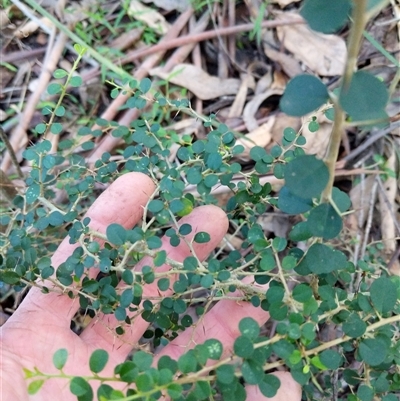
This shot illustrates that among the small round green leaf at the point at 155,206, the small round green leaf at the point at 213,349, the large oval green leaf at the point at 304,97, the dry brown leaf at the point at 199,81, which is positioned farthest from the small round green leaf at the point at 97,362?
the dry brown leaf at the point at 199,81

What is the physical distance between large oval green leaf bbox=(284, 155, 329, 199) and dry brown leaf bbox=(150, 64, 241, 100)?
1.57 m

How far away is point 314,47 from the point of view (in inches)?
89.3

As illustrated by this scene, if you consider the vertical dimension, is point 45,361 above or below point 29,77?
below

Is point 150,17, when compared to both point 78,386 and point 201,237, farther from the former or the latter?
point 78,386

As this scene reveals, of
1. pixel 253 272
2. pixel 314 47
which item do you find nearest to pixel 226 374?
pixel 253 272

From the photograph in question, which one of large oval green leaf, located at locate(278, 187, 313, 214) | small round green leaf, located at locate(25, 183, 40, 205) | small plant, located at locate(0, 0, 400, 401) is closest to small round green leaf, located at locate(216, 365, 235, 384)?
small plant, located at locate(0, 0, 400, 401)

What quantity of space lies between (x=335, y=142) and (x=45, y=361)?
1.01 meters

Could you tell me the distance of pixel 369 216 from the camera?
1.90 m

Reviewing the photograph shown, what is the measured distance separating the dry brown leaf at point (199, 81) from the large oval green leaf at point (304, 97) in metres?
1.59

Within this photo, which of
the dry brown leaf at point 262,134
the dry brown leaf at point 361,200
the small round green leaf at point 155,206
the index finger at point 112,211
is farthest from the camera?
the dry brown leaf at point 262,134

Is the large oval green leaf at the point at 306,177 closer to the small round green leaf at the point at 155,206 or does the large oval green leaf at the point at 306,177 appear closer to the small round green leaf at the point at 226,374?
the small round green leaf at the point at 226,374

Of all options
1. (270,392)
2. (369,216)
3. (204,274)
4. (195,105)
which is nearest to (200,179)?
(204,274)

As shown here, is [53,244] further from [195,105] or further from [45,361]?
[195,105]

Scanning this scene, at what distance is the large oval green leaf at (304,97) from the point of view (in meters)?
0.71
